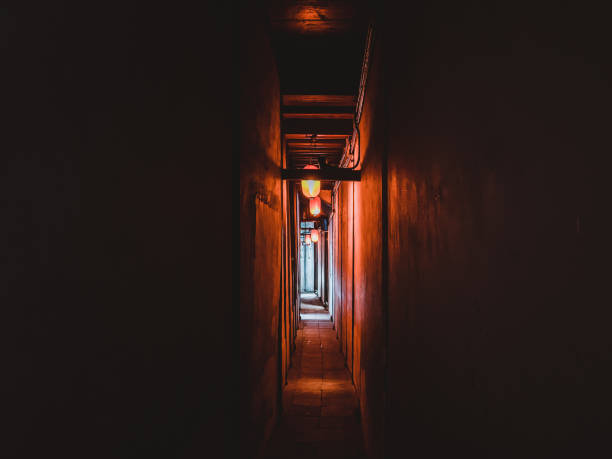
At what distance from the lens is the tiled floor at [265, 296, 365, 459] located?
6.00 meters

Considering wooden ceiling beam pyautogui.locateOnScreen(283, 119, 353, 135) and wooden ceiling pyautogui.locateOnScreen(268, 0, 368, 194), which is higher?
wooden ceiling pyautogui.locateOnScreen(268, 0, 368, 194)

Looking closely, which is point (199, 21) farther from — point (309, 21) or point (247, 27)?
point (309, 21)

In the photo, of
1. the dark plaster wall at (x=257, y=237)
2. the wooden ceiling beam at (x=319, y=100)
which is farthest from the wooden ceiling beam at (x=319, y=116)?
the dark plaster wall at (x=257, y=237)

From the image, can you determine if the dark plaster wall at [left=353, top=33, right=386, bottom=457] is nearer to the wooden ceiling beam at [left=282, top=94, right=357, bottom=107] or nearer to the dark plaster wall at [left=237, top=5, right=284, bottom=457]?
the dark plaster wall at [left=237, top=5, right=284, bottom=457]

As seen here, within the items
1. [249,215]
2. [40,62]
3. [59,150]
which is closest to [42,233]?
[59,150]

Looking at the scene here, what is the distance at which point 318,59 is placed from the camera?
7.35 m

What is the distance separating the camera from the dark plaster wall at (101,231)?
3.59 ft

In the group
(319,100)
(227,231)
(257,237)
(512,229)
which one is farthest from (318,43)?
(512,229)

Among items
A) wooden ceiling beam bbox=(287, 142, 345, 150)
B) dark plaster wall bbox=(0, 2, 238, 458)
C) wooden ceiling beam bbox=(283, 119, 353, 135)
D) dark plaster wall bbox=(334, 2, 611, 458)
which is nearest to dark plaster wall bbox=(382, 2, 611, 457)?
dark plaster wall bbox=(334, 2, 611, 458)

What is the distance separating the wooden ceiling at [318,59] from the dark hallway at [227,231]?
259cm

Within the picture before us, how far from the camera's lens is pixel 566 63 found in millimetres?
941

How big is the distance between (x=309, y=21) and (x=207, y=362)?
5.47 metres

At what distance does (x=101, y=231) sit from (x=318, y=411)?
23.9 ft

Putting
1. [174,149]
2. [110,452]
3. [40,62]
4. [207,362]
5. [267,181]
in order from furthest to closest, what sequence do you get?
[267,181] < [207,362] < [174,149] < [110,452] < [40,62]
